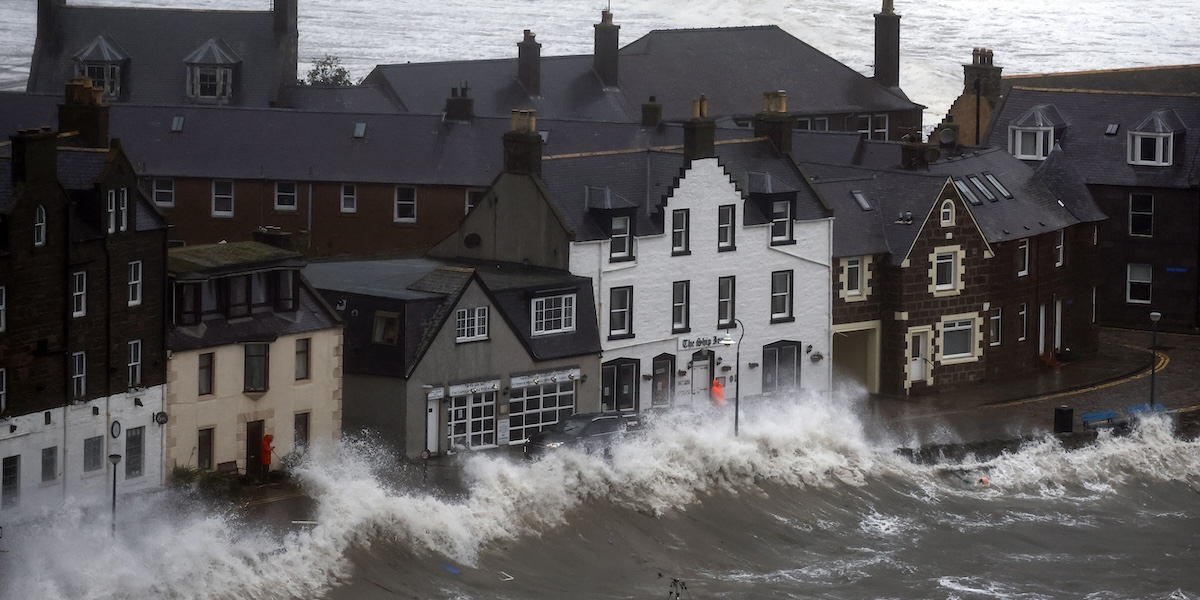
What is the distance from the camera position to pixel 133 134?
86.0 meters

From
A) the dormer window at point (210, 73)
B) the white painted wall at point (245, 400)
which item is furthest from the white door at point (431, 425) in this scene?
the dormer window at point (210, 73)

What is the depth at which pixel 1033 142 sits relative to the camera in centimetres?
9169

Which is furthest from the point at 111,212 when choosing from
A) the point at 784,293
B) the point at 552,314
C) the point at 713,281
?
the point at 784,293

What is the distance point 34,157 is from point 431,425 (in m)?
13.8

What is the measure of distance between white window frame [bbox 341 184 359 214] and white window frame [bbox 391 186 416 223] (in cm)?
130

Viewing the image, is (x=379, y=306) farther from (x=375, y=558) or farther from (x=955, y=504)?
(x=955, y=504)

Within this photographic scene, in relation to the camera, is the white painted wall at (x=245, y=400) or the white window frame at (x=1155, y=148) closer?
the white painted wall at (x=245, y=400)

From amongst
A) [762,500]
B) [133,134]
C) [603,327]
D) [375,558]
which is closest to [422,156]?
[133,134]

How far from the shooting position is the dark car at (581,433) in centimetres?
6612

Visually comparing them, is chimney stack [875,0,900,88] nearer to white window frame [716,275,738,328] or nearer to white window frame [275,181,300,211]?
white window frame [275,181,300,211]

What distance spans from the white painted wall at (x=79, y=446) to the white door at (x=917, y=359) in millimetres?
26985

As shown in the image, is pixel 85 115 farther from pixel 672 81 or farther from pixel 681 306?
pixel 672 81

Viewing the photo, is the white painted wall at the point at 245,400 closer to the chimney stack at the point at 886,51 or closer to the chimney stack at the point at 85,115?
the chimney stack at the point at 85,115

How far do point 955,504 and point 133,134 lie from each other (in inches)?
1299
